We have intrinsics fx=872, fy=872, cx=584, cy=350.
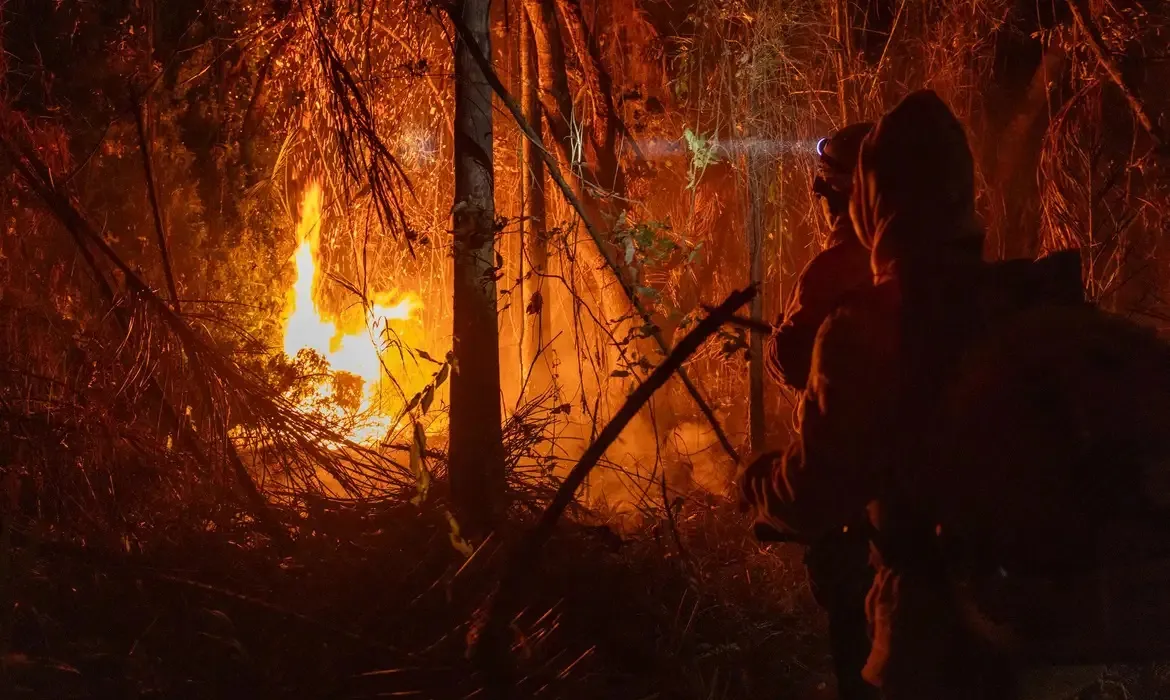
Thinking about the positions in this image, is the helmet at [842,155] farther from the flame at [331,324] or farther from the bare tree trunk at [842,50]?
the flame at [331,324]

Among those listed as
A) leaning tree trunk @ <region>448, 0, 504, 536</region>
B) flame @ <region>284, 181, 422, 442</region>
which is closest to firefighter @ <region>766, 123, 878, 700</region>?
leaning tree trunk @ <region>448, 0, 504, 536</region>

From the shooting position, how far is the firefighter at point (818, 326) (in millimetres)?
2650

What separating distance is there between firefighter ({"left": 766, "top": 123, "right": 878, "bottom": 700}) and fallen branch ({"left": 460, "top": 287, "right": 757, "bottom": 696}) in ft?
0.93

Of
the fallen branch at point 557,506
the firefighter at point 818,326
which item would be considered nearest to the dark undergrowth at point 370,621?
the fallen branch at point 557,506

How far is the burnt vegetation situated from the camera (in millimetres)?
3537

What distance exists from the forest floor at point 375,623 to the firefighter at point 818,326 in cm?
99

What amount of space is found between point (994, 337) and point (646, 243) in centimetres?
260

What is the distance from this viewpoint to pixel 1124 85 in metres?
4.62

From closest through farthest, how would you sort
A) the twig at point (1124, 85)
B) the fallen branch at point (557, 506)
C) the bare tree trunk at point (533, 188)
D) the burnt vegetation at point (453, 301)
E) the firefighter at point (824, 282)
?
the fallen branch at point (557, 506) → the firefighter at point (824, 282) → the burnt vegetation at point (453, 301) → the twig at point (1124, 85) → the bare tree trunk at point (533, 188)

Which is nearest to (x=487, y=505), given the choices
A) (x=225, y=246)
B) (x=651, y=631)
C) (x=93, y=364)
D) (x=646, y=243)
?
(x=651, y=631)

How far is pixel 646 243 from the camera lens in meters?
4.43

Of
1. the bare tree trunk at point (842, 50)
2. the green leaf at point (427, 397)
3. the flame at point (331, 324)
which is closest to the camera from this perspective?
the green leaf at point (427, 397)

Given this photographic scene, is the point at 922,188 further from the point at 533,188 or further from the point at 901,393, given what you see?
the point at 533,188

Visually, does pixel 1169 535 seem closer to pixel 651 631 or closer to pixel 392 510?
pixel 651 631
